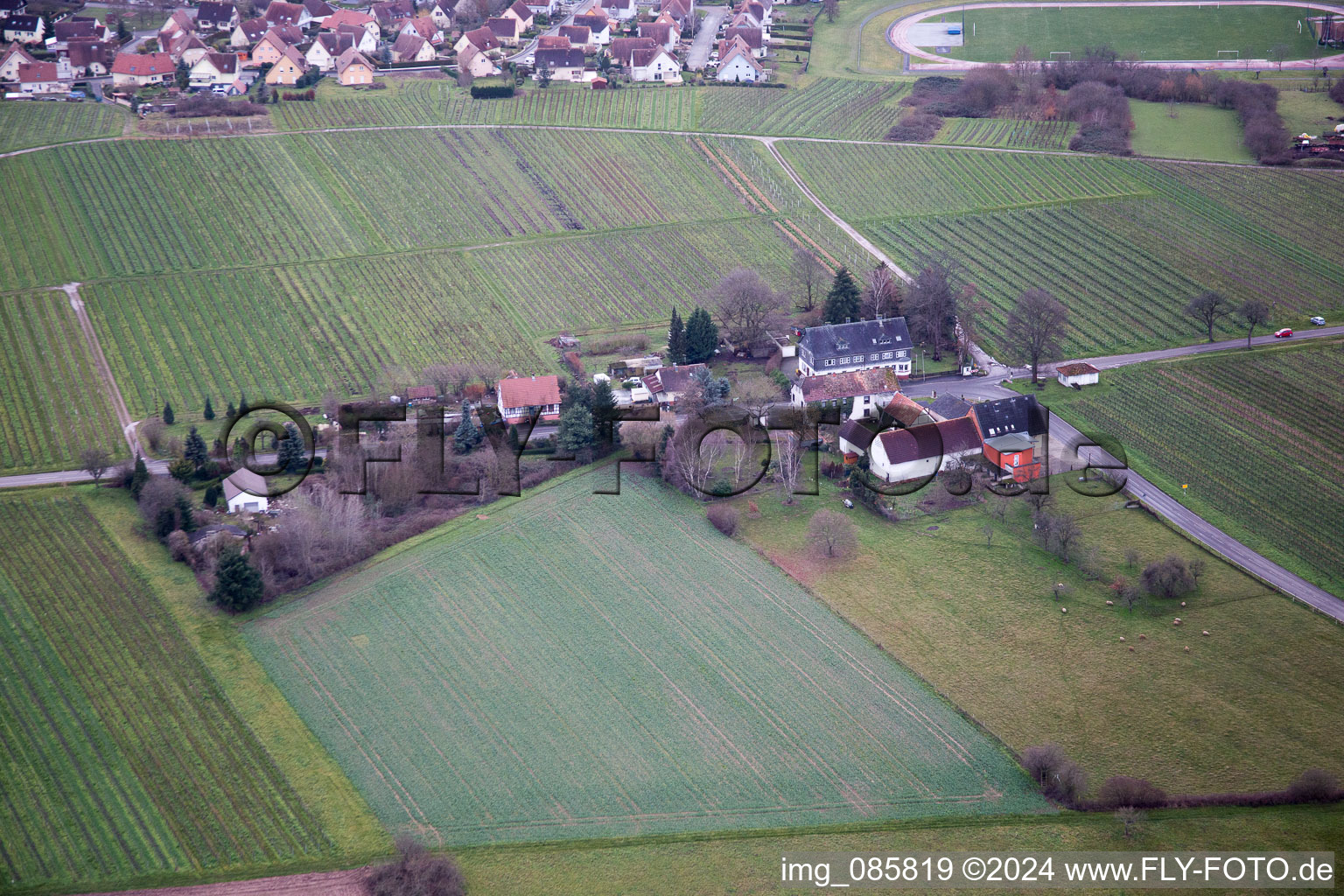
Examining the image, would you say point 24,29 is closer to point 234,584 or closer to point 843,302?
point 843,302

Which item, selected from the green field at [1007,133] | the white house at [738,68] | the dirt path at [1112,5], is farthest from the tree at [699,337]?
the dirt path at [1112,5]

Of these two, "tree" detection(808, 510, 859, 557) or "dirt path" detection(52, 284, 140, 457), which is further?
"dirt path" detection(52, 284, 140, 457)

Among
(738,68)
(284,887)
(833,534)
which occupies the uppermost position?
(738,68)

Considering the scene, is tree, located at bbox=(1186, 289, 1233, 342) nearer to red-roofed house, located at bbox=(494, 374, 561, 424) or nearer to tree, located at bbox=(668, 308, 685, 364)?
tree, located at bbox=(668, 308, 685, 364)

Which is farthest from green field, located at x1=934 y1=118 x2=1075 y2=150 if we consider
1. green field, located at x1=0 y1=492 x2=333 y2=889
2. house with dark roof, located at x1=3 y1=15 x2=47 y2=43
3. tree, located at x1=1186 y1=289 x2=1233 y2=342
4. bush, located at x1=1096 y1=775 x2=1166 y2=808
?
house with dark roof, located at x1=3 y1=15 x2=47 y2=43

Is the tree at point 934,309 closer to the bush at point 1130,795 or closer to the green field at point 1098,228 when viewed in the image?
the green field at point 1098,228

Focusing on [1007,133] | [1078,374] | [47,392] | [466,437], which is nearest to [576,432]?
[466,437]

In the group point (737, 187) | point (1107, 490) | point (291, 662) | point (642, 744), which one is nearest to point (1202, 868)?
point (642, 744)
